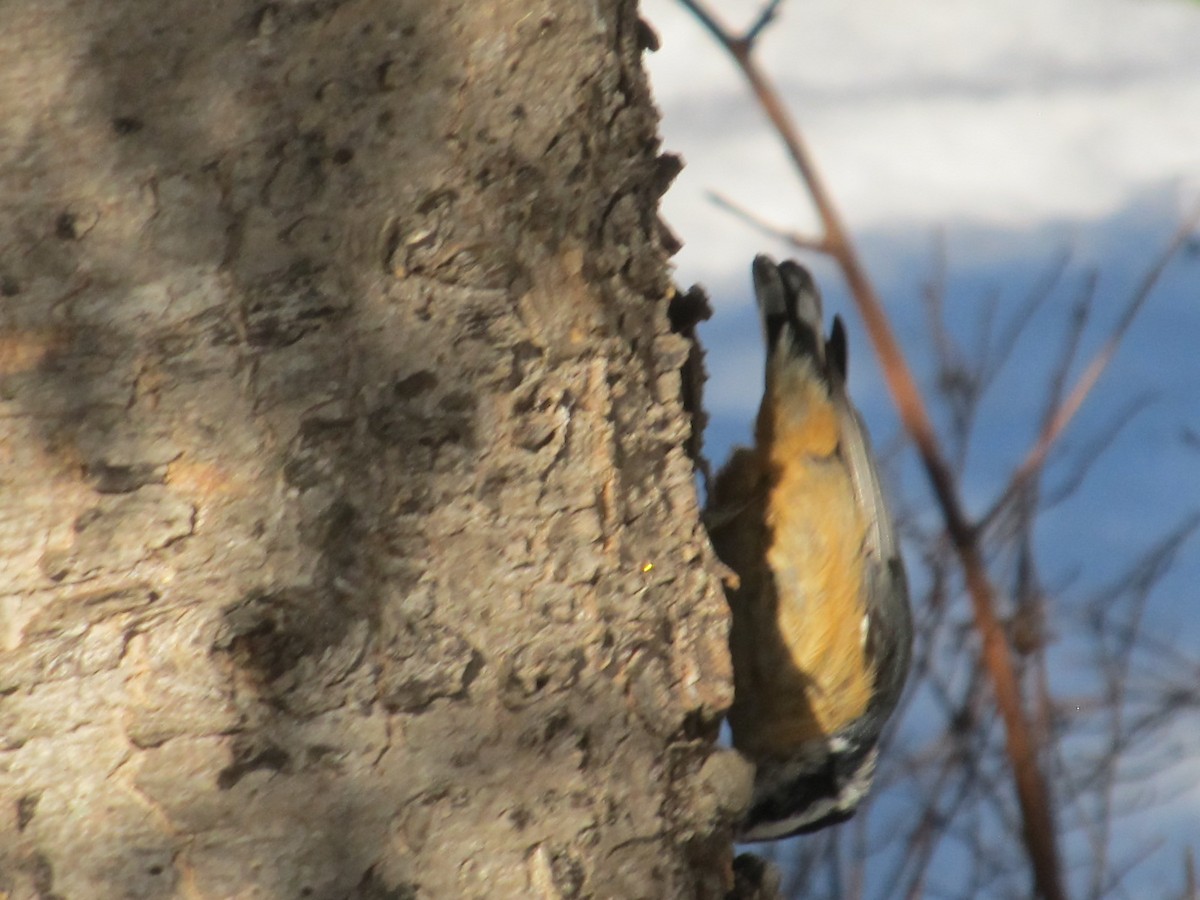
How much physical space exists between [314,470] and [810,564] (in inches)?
57.8

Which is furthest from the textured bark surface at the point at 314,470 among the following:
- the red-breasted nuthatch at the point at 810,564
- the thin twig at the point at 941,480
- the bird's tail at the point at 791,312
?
the bird's tail at the point at 791,312

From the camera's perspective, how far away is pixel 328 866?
53.7 inches

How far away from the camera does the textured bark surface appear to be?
1333 mm

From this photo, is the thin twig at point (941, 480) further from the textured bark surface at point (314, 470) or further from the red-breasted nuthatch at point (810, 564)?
the textured bark surface at point (314, 470)

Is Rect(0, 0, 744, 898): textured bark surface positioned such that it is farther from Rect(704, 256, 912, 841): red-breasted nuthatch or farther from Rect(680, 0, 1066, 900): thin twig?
Rect(704, 256, 912, 841): red-breasted nuthatch

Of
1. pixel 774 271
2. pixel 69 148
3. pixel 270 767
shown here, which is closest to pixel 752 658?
pixel 774 271

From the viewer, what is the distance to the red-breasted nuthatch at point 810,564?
2.65 meters

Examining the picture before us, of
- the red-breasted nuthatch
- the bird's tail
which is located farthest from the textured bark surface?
the bird's tail

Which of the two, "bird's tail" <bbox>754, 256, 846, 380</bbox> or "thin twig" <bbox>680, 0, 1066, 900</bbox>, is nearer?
"thin twig" <bbox>680, 0, 1066, 900</bbox>

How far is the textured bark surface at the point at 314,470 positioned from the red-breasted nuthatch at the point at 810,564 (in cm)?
110

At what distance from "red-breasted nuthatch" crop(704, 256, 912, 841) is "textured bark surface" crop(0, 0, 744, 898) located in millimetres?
1097

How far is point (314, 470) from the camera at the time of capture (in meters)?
1.40

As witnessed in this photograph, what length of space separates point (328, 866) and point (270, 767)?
0.11 metres

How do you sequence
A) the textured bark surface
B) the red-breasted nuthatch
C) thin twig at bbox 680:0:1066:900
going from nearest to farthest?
the textured bark surface
thin twig at bbox 680:0:1066:900
the red-breasted nuthatch
